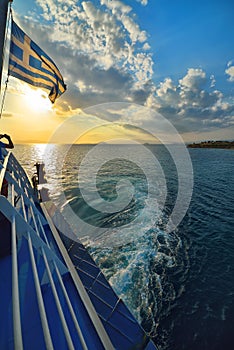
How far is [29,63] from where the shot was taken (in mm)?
4367

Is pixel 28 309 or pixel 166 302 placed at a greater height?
pixel 28 309

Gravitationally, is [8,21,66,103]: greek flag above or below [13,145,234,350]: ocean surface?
above

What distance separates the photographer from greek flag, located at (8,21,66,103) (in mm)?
4027

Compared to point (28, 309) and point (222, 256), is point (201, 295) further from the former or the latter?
point (28, 309)

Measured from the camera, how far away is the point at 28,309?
200 cm

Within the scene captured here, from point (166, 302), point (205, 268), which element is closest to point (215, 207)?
point (205, 268)

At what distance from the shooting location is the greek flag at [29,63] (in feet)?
13.2

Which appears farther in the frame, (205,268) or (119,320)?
(205,268)

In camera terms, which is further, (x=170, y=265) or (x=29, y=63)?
(x=170, y=265)

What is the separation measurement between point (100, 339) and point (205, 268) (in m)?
5.67

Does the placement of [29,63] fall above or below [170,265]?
above

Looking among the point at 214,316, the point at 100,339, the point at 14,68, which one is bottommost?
the point at 214,316

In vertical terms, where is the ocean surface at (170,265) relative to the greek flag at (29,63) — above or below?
below

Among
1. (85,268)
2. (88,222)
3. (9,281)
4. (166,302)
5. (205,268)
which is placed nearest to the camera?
(9,281)
